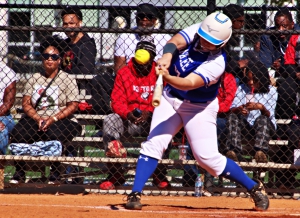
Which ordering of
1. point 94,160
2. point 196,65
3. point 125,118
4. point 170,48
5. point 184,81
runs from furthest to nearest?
point 125,118 < point 94,160 < point 196,65 < point 170,48 < point 184,81

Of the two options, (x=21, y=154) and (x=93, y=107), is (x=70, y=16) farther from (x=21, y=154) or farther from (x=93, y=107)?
(x=21, y=154)

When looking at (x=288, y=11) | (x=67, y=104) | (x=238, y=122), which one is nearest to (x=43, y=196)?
(x=67, y=104)

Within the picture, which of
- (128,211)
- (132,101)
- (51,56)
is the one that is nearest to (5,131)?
(51,56)

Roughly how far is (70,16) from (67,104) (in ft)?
4.01

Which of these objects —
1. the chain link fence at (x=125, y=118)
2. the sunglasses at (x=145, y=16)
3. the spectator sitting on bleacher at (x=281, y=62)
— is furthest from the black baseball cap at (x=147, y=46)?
the spectator sitting on bleacher at (x=281, y=62)

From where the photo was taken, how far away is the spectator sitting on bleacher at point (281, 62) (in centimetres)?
691

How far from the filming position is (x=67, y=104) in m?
6.80

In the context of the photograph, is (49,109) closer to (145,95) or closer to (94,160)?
(94,160)

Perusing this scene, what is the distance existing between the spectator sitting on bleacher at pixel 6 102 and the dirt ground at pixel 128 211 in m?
0.66

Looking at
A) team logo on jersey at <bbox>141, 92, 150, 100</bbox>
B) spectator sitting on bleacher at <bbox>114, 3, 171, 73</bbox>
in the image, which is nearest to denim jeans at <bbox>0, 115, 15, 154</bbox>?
spectator sitting on bleacher at <bbox>114, 3, 171, 73</bbox>

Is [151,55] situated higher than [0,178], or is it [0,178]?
[151,55]

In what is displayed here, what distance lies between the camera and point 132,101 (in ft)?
21.8

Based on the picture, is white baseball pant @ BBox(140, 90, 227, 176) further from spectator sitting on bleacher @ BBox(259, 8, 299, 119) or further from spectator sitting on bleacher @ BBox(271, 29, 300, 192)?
spectator sitting on bleacher @ BBox(259, 8, 299, 119)

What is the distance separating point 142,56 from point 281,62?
1778 millimetres
